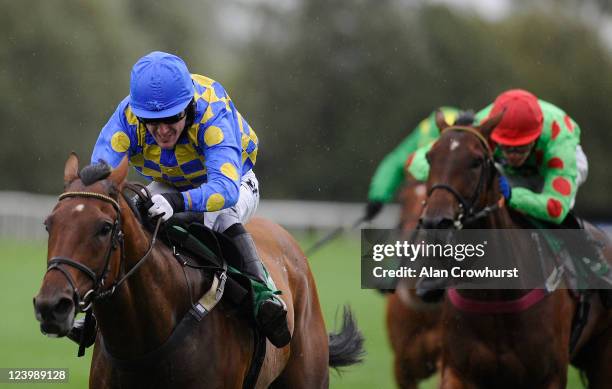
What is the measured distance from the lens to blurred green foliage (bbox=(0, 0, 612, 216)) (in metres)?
32.7

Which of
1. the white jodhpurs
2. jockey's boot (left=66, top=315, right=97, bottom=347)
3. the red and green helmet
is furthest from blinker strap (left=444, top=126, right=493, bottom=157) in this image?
jockey's boot (left=66, top=315, right=97, bottom=347)

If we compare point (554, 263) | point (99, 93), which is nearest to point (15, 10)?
point (99, 93)

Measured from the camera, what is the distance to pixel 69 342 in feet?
37.6

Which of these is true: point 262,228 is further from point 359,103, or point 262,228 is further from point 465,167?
point 359,103

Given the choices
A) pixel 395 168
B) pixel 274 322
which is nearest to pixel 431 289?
pixel 395 168

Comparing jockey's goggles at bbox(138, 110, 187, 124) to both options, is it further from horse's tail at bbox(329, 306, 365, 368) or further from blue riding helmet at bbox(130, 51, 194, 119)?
horse's tail at bbox(329, 306, 365, 368)

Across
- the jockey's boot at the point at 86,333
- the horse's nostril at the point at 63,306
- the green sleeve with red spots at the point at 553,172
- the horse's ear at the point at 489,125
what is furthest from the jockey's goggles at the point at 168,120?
the green sleeve with red spots at the point at 553,172

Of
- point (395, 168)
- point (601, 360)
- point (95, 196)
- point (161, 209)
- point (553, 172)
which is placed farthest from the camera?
point (395, 168)

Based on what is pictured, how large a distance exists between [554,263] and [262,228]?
6.00 feet

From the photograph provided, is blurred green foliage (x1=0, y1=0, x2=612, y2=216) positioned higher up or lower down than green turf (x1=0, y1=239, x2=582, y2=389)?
higher up

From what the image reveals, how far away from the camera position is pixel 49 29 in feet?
108

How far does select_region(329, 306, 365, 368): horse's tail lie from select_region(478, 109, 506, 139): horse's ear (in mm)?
1280

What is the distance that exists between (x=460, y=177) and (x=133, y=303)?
7.71 feet

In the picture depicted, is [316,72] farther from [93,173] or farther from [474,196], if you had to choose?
[93,173]
